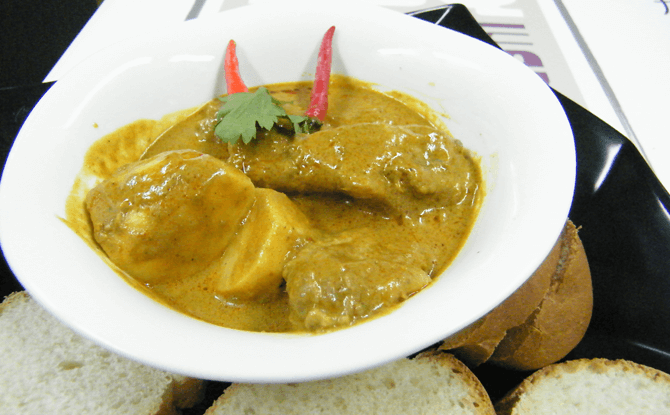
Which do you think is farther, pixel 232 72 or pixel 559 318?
pixel 232 72

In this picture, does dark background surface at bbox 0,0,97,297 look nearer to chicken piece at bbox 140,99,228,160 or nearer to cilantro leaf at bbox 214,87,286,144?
chicken piece at bbox 140,99,228,160

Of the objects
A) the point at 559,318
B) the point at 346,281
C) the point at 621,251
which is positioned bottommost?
the point at 559,318

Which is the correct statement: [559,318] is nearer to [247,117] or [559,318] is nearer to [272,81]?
[247,117]

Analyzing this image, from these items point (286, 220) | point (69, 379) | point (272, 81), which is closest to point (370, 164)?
point (286, 220)

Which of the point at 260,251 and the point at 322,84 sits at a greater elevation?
the point at 322,84

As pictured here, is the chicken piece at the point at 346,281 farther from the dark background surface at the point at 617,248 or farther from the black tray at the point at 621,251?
the black tray at the point at 621,251

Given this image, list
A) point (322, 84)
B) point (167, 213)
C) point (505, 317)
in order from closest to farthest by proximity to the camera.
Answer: point (167, 213) → point (505, 317) → point (322, 84)

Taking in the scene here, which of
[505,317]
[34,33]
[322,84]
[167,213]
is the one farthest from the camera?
[34,33]
